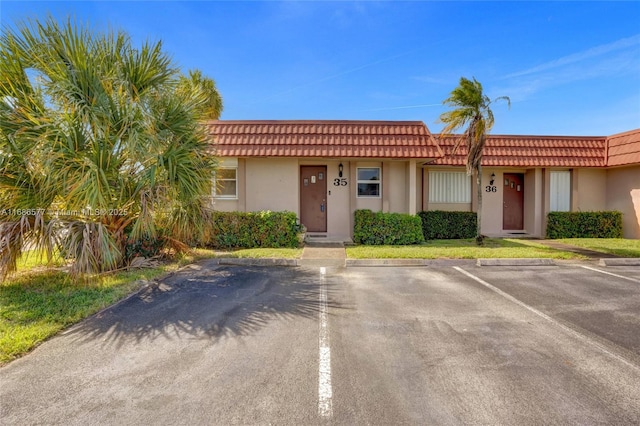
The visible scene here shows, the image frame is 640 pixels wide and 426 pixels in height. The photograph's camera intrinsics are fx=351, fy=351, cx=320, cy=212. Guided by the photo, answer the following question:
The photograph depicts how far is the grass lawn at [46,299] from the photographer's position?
4172 mm

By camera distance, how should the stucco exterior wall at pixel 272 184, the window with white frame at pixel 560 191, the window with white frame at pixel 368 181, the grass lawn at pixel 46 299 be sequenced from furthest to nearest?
the window with white frame at pixel 560 191, the window with white frame at pixel 368 181, the stucco exterior wall at pixel 272 184, the grass lawn at pixel 46 299

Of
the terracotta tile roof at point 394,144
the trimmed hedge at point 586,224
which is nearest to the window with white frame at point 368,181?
the terracotta tile roof at point 394,144

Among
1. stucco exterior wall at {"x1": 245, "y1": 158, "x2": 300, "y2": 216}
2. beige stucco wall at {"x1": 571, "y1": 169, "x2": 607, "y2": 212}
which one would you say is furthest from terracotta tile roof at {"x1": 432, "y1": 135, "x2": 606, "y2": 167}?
stucco exterior wall at {"x1": 245, "y1": 158, "x2": 300, "y2": 216}

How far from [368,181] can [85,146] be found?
29.2 feet

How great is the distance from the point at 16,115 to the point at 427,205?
12.9 metres

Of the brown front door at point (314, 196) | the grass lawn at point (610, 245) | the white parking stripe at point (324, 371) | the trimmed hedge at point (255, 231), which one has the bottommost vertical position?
the white parking stripe at point (324, 371)

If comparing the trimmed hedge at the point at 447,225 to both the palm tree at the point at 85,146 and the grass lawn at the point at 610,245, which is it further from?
the palm tree at the point at 85,146

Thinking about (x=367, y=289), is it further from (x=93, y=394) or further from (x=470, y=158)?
(x=470, y=158)

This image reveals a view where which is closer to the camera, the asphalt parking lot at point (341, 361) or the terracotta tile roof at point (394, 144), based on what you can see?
the asphalt parking lot at point (341, 361)

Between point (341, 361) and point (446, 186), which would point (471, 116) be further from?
point (341, 361)

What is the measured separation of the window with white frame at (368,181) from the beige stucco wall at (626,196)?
9688 mm

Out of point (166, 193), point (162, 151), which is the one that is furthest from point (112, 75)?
point (166, 193)

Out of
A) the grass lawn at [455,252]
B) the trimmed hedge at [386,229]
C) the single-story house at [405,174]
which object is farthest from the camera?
the single-story house at [405,174]

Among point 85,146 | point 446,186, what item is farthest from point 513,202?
point 85,146
